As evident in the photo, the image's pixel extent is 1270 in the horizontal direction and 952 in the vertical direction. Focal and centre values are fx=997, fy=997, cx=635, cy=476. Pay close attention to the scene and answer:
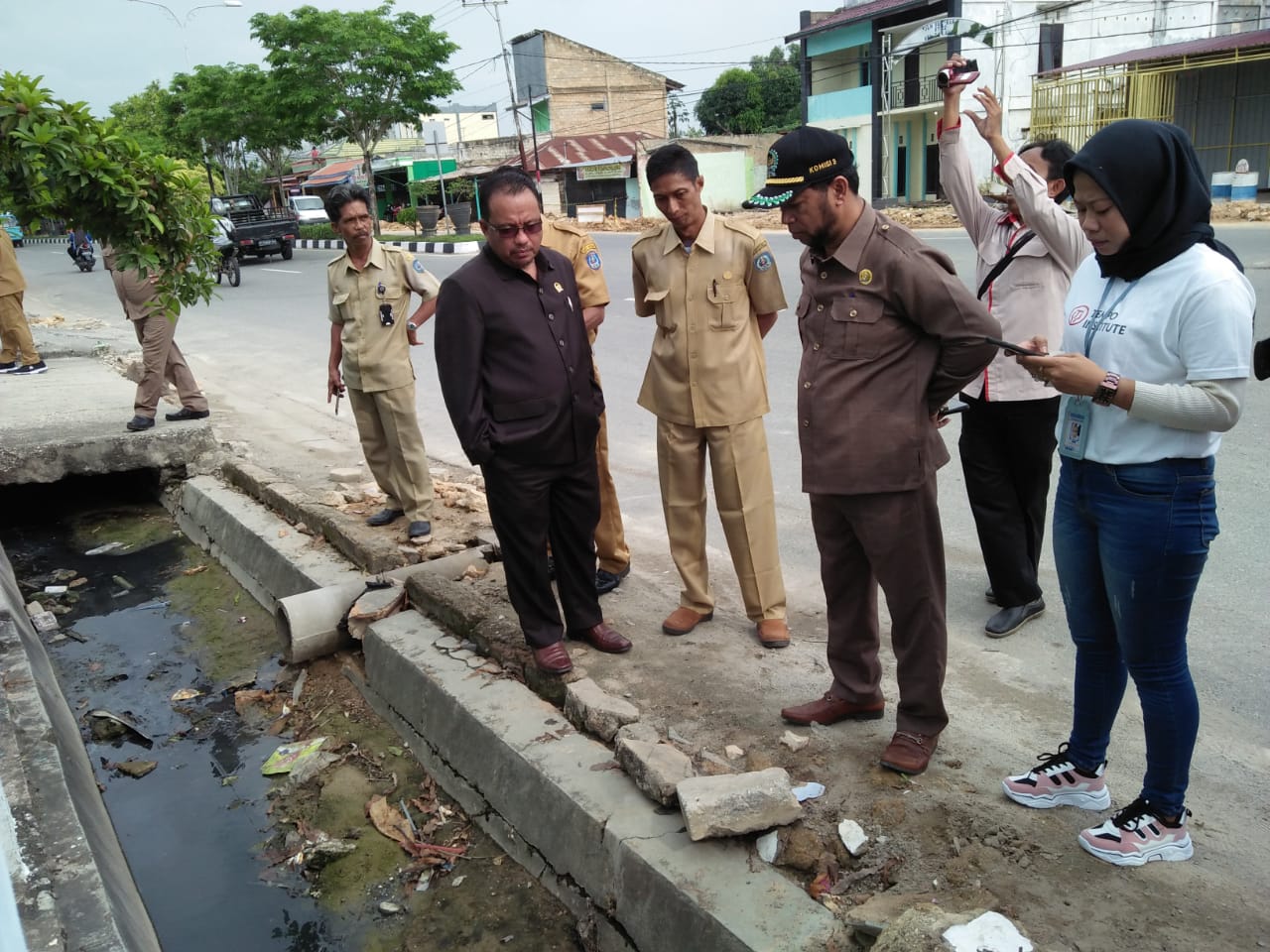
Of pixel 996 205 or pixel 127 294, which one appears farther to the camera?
pixel 127 294

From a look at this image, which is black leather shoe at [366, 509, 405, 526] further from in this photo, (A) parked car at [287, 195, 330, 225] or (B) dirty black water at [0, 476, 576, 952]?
(A) parked car at [287, 195, 330, 225]

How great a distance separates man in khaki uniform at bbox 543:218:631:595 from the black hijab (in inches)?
79.9

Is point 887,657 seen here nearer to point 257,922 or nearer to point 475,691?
point 475,691

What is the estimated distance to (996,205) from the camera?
4.11m

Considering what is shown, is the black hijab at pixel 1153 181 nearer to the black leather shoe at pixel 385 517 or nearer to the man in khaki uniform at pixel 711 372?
the man in khaki uniform at pixel 711 372

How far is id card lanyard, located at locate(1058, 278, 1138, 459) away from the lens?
230 centimetres

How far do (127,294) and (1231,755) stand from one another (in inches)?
291

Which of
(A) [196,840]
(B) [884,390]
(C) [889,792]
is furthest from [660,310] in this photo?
(A) [196,840]

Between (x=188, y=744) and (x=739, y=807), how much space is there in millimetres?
2882

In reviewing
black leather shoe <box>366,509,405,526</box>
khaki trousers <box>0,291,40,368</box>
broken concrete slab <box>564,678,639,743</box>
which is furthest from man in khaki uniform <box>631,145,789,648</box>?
khaki trousers <box>0,291,40,368</box>

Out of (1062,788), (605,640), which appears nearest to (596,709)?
(605,640)

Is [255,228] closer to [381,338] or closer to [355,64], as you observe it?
[355,64]

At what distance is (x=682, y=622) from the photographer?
3.87m

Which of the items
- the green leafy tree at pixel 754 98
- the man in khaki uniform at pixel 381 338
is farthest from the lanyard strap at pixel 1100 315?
the green leafy tree at pixel 754 98
